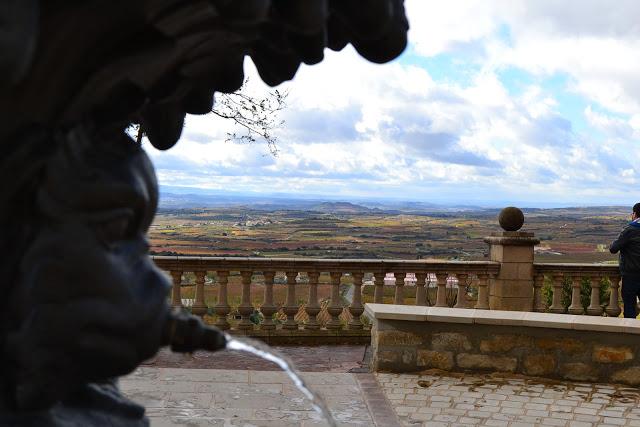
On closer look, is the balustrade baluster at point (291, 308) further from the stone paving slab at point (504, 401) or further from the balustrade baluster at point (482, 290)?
the balustrade baluster at point (482, 290)

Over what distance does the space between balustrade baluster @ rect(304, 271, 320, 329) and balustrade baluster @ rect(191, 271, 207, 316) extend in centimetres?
138

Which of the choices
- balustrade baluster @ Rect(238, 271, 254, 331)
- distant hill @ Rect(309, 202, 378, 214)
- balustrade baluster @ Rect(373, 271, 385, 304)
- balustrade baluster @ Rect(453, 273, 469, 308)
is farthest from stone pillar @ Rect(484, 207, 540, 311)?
distant hill @ Rect(309, 202, 378, 214)

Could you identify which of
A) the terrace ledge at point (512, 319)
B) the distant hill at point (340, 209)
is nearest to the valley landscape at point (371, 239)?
the terrace ledge at point (512, 319)

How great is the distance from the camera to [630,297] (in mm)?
9703

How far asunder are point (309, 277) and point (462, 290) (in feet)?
7.40

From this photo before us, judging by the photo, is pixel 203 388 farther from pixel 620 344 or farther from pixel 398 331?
pixel 620 344

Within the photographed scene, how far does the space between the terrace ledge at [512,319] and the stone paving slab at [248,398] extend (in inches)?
28.5

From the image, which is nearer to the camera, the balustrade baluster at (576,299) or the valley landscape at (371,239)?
the balustrade baluster at (576,299)

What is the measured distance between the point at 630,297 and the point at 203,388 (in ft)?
19.6

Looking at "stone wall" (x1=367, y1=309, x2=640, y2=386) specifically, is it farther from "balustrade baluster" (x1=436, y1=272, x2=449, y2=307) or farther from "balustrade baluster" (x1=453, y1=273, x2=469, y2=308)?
"balustrade baluster" (x1=453, y1=273, x2=469, y2=308)

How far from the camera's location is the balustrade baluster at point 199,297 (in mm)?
9623

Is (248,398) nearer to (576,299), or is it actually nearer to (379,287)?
(379,287)

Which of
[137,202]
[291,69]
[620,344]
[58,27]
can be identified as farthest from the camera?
[620,344]

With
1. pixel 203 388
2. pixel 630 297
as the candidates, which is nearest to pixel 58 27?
pixel 203 388
